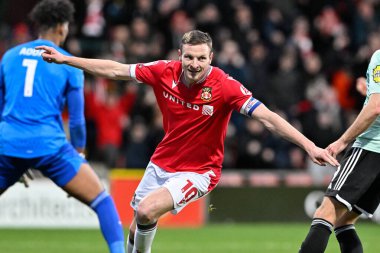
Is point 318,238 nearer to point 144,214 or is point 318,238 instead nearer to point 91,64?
point 144,214

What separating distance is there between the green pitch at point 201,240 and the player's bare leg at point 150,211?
3365mm

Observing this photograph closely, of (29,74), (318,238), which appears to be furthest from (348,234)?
(29,74)

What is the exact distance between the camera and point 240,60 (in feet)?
53.0

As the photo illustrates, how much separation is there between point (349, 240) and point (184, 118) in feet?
5.70

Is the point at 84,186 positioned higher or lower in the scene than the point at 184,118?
lower

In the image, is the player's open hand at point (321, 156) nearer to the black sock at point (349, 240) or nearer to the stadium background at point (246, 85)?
the black sock at point (349, 240)

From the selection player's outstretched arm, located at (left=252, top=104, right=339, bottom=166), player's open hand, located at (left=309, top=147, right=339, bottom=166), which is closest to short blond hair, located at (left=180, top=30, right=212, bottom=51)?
player's outstretched arm, located at (left=252, top=104, right=339, bottom=166)

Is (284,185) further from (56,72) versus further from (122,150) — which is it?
(56,72)

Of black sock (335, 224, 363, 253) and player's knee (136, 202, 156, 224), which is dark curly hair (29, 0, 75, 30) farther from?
black sock (335, 224, 363, 253)

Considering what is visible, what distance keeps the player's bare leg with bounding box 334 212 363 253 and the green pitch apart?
318 centimetres

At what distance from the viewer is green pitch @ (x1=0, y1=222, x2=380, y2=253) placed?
10875 millimetres

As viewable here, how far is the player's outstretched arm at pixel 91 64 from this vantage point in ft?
22.7

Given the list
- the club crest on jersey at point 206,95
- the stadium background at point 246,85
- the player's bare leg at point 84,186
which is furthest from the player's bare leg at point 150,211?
the stadium background at point 246,85

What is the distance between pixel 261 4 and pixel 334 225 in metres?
11.2
